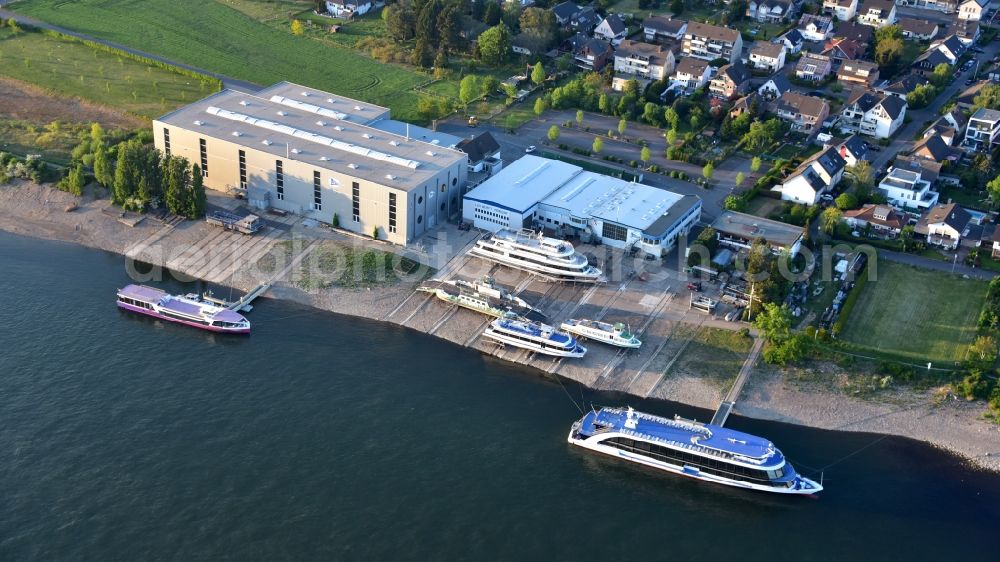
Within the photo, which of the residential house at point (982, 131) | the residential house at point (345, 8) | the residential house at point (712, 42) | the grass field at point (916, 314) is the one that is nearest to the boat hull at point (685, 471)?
the grass field at point (916, 314)

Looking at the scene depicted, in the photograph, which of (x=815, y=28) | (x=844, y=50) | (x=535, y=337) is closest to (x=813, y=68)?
(x=844, y=50)

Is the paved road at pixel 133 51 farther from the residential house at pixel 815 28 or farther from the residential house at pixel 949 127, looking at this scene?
the residential house at pixel 949 127

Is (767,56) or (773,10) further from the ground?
(773,10)

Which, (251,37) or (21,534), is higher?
(251,37)

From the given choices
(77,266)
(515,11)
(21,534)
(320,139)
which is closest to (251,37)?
(515,11)

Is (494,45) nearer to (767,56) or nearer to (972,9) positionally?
(767,56)

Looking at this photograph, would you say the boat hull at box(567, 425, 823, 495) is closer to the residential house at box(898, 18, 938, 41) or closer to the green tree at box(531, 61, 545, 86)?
the green tree at box(531, 61, 545, 86)

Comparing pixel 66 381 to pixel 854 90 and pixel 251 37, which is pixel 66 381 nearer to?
pixel 251 37
